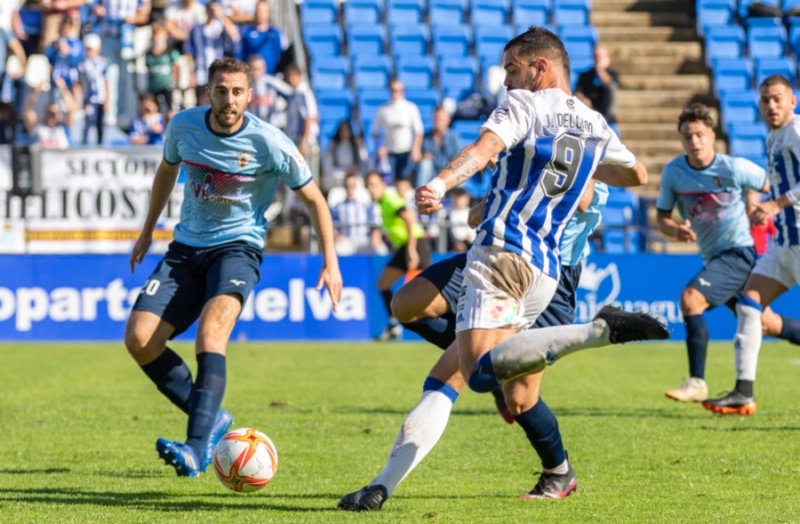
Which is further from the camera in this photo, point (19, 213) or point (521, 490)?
point (19, 213)

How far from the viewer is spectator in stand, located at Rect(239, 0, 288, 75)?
21.3 m

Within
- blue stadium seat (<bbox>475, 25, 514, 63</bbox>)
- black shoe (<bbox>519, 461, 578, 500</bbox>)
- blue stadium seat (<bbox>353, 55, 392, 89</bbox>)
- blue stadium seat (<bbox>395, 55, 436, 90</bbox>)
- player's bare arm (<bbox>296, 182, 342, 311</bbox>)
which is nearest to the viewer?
black shoe (<bbox>519, 461, 578, 500</bbox>)

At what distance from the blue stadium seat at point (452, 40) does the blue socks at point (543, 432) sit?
19045 millimetres

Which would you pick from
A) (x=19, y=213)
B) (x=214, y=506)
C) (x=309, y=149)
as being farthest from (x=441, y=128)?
(x=214, y=506)

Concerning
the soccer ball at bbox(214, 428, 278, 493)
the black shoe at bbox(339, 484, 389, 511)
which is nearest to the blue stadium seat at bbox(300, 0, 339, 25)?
the soccer ball at bbox(214, 428, 278, 493)

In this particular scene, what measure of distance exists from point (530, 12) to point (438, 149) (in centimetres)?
607

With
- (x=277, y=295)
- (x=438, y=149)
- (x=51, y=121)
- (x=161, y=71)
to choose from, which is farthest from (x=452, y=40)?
(x=277, y=295)

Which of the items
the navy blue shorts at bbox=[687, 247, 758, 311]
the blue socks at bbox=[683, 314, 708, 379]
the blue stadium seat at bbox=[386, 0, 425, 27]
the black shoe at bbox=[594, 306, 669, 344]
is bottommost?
the blue socks at bbox=[683, 314, 708, 379]

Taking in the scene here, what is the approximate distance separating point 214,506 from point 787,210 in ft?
17.3

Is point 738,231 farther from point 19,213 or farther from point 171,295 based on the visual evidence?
point 19,213

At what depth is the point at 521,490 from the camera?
6664 millimetres

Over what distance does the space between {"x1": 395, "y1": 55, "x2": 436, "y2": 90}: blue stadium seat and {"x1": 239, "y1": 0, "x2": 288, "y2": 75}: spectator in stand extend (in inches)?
112

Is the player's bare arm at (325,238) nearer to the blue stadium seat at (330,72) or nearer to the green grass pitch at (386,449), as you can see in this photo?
the green grass pitch at (386,449)

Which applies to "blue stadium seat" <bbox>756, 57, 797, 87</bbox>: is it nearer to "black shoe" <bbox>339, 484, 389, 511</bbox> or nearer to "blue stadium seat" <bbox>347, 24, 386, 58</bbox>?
"blue stadium seat" <bbox>347, 24, 386, 58</bbox>
